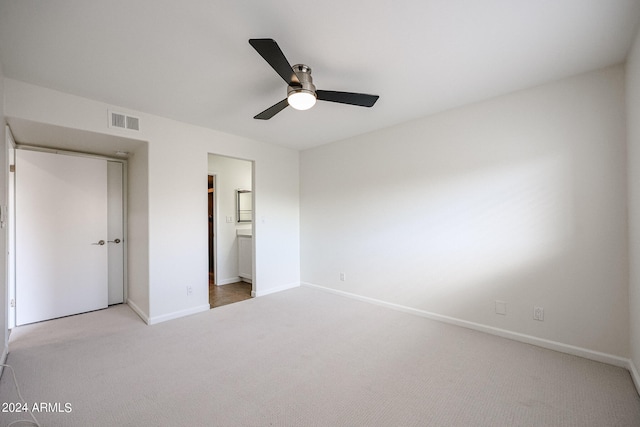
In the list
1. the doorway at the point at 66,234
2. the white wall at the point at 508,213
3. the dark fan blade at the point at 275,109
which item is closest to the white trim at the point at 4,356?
the doorway at the point at 66,234

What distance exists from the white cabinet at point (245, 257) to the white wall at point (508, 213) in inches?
77.6

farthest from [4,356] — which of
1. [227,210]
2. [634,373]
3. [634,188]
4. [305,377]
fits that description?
[634,188]

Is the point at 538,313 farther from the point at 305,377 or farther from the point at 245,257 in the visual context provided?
the point at 245,257

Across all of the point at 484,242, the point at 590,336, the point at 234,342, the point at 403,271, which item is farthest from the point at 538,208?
the point at 234,342

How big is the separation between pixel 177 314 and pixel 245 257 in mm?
1829

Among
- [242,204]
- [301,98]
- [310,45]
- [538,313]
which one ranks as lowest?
[538,313]

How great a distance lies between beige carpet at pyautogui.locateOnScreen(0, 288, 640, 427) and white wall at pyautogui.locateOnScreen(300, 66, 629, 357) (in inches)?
15.9

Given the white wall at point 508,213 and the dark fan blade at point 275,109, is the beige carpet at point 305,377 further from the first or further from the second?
the dark fan blade at point 275,109

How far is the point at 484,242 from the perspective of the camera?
280cm

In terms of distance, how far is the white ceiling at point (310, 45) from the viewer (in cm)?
158

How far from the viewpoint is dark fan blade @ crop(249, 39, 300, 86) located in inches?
58.8

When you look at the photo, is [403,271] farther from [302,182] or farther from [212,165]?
[212,165]

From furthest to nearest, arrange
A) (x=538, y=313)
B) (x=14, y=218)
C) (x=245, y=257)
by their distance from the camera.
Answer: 1. (x=245, y=257)
2. (x=14, y=218)
3. (x=538, y=313)

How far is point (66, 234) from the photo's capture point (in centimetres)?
342
